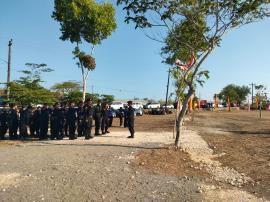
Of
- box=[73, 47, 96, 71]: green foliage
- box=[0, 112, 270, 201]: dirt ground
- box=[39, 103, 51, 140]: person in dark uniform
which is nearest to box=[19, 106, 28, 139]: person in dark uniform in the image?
box=[39, 103, 51, 140]: person in dark uniform

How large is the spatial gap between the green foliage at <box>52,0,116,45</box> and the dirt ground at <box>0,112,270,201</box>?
1172cm

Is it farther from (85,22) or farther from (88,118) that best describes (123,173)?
(85,22)

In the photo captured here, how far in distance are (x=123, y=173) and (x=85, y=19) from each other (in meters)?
16.6

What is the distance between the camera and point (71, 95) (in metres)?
37.1

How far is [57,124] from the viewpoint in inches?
685

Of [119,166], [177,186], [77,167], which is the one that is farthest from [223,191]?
[77,167]

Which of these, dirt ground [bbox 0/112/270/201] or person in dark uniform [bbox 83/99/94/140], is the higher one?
person in dark uniform [bbox 83/99/94/140]

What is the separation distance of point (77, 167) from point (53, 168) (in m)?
0.63

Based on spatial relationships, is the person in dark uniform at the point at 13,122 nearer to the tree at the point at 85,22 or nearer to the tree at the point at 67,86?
the tree at the point at 85,22

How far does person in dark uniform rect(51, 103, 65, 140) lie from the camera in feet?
57.1

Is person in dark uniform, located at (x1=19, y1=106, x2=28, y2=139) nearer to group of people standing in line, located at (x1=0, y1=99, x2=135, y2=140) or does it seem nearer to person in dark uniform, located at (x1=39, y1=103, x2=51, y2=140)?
group of people standing in line, located at (x1=0, y1=99, x2=135, y2=140)

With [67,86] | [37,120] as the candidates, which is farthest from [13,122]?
[67,86]

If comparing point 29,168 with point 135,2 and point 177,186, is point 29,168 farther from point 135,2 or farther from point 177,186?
point 135,2

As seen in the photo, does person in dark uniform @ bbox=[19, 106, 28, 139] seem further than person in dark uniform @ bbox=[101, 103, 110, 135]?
No
